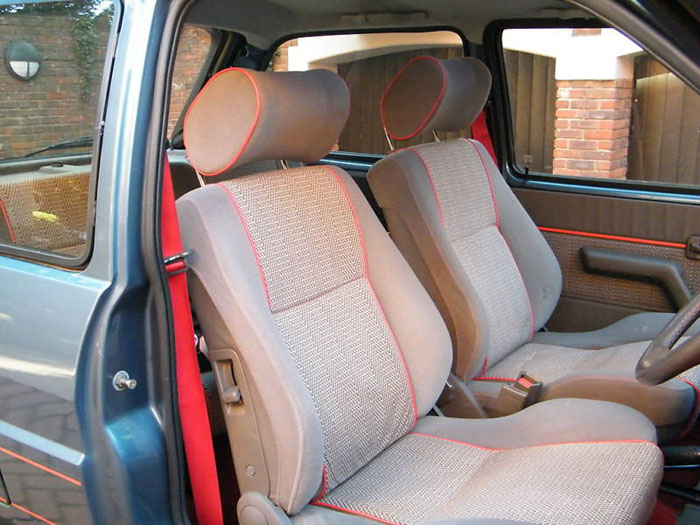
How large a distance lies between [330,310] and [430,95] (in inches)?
39.4

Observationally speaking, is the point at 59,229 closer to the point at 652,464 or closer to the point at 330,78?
the point at 330,78

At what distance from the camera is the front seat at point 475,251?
2.59 meters

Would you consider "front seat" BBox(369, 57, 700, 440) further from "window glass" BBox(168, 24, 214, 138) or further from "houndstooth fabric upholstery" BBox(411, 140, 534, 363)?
"window glass" BBox(168, 24, 214, 138)

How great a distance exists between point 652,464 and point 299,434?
79 centimetres

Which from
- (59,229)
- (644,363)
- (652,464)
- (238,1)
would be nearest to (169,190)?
(59,229)

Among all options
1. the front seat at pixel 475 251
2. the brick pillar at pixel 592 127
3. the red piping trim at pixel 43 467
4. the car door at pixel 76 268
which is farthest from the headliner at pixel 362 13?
the red piping trim at pixel 43 467

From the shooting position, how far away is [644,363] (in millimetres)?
1712

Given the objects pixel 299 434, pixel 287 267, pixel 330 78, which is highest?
pixel 330 78

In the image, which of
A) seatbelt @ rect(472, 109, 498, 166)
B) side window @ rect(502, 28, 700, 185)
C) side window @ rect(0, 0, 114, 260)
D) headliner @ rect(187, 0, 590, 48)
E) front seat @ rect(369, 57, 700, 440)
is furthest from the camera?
seatbelt @ rect(472, 109, 498, 166)

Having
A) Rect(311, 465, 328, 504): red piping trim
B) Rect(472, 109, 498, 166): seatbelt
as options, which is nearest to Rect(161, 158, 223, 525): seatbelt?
Rect(311, 465, 328, 504): red piping trim

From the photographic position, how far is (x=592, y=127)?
371 cm

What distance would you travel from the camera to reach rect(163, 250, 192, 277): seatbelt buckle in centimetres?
168

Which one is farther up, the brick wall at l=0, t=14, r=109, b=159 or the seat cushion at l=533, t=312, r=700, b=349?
the brick wall at l=0, t=14, r=109, b=159

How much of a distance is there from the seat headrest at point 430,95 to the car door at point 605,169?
1.69ft
